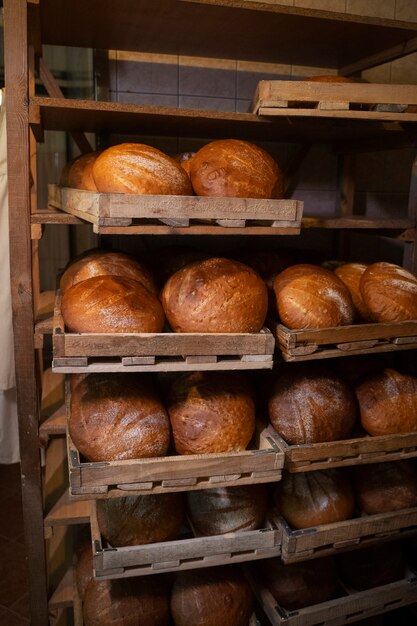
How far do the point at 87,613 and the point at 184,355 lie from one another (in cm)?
116

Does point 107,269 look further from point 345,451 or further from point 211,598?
point 211,598

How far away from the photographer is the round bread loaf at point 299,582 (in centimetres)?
213

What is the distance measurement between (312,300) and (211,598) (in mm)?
1181

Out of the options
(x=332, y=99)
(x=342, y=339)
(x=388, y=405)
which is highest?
(x=332, y=99)

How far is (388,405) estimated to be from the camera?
6.70 ft

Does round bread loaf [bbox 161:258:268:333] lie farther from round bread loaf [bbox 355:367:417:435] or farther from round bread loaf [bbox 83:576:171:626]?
round bread loaf [bbox 83:576:171:626]

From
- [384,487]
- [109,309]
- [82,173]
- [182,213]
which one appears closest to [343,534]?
[384,487]

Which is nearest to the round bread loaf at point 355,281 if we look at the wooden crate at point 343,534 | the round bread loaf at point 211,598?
the wooden crate at point 343,534

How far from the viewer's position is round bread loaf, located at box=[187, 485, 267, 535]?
196 centimetres

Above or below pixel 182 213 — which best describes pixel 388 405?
below

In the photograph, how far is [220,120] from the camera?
1.94m

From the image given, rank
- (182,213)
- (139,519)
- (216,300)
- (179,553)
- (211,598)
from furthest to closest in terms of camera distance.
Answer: (211,598) → (139,519) → (179,553) → (216,300) → (182,213)

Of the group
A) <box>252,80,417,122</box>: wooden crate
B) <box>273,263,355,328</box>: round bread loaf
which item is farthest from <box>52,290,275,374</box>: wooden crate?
<box>252,80,417,122</box>: wooden crate

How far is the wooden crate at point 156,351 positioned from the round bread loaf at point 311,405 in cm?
36
